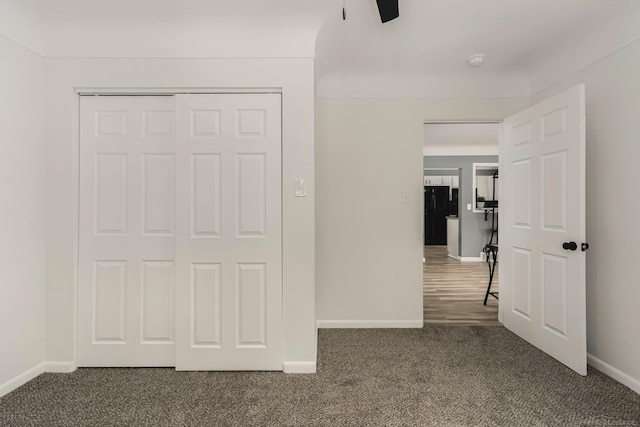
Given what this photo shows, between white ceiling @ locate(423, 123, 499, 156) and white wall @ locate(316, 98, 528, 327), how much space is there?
1529 mm

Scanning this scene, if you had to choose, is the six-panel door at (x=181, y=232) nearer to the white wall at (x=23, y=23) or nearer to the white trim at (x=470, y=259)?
the white wall at (x=23, y=23)

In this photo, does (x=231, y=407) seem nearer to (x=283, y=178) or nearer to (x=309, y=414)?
(x=309, y=414)

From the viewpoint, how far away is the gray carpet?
1.79 meters

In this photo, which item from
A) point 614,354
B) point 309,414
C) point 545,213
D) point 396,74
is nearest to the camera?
point 309,414

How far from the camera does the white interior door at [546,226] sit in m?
2.26

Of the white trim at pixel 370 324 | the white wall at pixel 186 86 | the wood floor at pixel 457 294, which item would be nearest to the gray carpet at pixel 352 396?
the white wall at pixel 186 86

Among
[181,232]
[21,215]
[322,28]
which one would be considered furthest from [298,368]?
[322,28]

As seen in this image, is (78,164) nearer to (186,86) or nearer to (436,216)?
(186,86)

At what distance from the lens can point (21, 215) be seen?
7.04 feet

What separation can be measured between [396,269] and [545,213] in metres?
1.33

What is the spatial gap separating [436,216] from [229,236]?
8.32 metres

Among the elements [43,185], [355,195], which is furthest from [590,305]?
[43,185]

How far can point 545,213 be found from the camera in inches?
101

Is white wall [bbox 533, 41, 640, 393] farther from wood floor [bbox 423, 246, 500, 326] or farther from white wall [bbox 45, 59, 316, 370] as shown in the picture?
white wall [bbox 45, 59, 316, 370]
